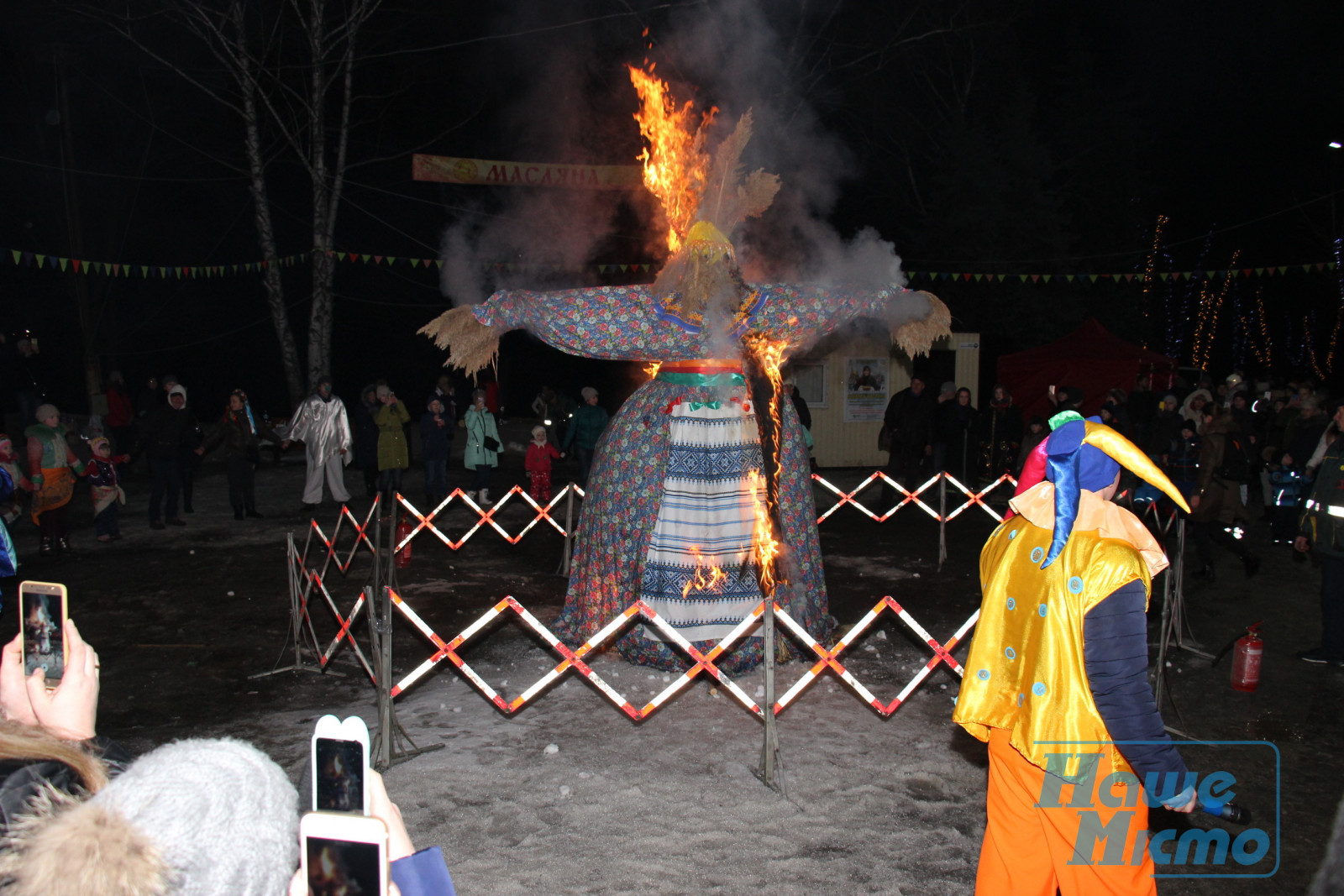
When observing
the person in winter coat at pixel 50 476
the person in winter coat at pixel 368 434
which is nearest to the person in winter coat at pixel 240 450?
the person in winter coat at pixel 368 434

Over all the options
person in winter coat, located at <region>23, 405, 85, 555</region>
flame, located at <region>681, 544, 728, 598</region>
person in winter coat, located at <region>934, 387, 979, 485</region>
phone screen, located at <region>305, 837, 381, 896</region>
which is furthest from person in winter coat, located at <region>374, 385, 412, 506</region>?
phone screen, located at <region>305, 837, 381, 896</region>

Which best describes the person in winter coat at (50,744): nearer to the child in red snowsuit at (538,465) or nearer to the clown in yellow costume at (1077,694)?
the clown in yellow costume at (1077,694)

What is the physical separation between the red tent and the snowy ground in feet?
27.0

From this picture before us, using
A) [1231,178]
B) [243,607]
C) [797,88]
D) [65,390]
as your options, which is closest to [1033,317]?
[797,88]

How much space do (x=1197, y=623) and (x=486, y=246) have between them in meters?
12.2

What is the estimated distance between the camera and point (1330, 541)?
648cm

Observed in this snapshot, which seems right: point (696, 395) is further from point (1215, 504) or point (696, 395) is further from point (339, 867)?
point (1215, 504)

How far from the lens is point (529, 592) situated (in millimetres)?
8859

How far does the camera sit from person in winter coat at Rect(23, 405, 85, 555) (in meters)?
9.80

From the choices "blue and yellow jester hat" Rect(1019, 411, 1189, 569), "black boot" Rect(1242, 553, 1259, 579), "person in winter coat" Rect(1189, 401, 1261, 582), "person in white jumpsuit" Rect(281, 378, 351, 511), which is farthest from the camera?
"person in white jumpsuit" Rect(281, 378, 351, 511)

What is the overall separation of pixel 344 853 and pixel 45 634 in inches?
58.1

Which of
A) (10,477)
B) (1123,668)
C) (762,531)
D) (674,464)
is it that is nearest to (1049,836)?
(1123,668)

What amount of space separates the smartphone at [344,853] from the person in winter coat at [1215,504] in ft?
30.9

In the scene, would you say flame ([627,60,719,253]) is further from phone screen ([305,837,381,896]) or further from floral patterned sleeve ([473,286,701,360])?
phone screen ([305,837,381,896])
